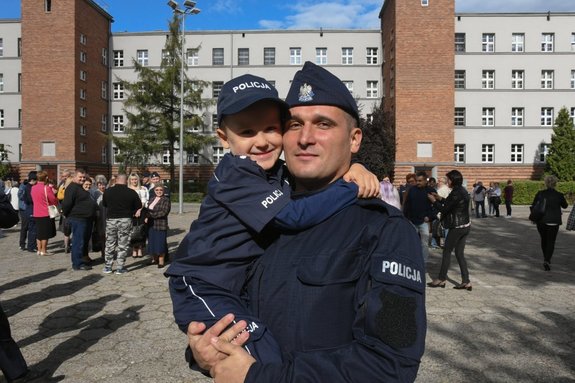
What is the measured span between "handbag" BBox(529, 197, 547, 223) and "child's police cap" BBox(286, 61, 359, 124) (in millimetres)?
9665

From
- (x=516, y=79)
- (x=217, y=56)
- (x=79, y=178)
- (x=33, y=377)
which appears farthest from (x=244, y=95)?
(x=217, y=56)

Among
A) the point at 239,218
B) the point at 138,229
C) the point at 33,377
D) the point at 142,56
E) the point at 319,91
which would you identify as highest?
the point at 142,56

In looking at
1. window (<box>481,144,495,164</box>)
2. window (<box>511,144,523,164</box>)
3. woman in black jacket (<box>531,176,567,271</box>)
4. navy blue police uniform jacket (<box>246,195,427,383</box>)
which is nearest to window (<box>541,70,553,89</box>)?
window (<box>511,144,523,164</box>)

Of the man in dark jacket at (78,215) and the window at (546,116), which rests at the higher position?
the window at (546,116)

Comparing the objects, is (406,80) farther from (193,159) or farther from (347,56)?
(193,159)

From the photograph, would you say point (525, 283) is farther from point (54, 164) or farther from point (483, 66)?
point (54, 164)

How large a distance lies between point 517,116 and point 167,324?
42.2 m

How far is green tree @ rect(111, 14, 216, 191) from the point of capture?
119 ft

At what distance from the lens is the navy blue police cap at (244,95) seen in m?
1.78

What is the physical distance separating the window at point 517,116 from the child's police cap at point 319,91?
144 feet

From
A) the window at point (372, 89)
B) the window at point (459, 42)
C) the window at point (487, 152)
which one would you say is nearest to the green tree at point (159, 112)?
the window at point (372, 89)

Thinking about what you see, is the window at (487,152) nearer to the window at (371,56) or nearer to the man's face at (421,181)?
the window at (371,56)

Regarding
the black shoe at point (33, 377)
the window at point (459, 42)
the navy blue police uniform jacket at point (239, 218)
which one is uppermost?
the window at point (459, 42)

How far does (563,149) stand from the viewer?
35.2 meters
